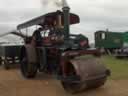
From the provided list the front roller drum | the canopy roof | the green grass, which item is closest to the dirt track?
the front roller drum

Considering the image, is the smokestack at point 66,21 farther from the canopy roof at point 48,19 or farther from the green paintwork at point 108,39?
the green paintwork at point 108,39

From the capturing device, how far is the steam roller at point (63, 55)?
6406mm

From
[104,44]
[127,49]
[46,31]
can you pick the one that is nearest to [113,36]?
[104,44]

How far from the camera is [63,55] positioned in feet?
21.6

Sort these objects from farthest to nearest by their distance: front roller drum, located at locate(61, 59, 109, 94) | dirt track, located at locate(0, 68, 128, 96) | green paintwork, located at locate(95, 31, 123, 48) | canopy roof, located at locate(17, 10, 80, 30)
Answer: green paintwork, located at locate(95, 31, 123, 48)
canopy roof, located at locate(17, 10, 80, 30)
dirt track, located at locate(0, 68, 128, 96)
front roller drum, located at locate(61, 59, 109, 94)

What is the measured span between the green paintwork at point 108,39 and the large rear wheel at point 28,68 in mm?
17118

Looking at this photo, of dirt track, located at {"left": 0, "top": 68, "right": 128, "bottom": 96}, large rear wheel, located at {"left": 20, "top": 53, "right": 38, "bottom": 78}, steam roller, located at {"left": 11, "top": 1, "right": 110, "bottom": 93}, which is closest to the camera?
steam roller, located at {"left": 11, "top": 1, "right": 110, "bottom": 93}

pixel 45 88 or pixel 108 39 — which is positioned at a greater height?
pixel 45 88

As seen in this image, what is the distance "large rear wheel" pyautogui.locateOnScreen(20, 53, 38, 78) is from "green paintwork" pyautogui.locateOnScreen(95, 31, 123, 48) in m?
17.1

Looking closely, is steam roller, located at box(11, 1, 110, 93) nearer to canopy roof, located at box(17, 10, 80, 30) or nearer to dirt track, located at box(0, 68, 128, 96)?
canopy roof, located at box(17, 10, 80, 30)

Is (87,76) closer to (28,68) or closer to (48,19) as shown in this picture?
(48,19)

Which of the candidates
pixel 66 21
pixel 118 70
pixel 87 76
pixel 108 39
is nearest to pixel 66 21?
pixel 66 21

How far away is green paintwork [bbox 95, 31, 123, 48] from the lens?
2628 cm

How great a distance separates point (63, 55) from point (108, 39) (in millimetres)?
20262
